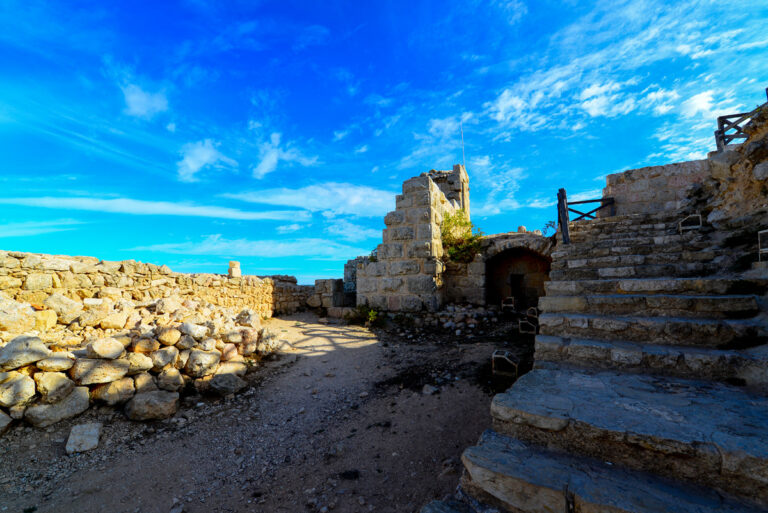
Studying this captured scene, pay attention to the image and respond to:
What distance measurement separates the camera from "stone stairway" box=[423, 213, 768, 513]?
4.93ft

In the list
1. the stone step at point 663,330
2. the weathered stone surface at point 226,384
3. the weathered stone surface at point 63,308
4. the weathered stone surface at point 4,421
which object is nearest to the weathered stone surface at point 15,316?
the weathered stone surface at point 63,308

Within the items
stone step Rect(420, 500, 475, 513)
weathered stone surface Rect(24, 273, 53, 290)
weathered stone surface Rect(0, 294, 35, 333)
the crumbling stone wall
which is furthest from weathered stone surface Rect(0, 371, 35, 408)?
stone step Rect(420, 500, 475, 513)

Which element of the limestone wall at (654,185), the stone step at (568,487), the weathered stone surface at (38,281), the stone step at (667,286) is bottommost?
the stone step at (568,487)

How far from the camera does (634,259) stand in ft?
15.1

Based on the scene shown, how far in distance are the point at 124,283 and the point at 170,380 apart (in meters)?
3.38

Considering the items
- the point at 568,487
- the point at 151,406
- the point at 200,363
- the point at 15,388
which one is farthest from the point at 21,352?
the point at 568,487

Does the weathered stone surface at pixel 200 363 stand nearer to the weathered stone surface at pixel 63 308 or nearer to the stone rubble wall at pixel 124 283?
the weathered stone surface at pixel 63 308

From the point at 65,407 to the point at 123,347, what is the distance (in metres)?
0.75

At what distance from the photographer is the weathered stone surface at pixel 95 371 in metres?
3.54

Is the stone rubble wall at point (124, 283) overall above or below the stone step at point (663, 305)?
above

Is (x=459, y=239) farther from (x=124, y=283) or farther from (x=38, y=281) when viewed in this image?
(x=38, y=281)

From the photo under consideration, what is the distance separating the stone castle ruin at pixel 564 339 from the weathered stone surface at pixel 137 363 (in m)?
0.02

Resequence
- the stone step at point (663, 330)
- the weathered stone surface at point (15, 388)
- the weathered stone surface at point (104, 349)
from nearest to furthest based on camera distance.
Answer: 1. the stone step at point (663, 330)
2. the weathered stone surface at point (15, 388)
3. the weathered stone surface at point (104, 349)

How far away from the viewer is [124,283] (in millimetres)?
6082
